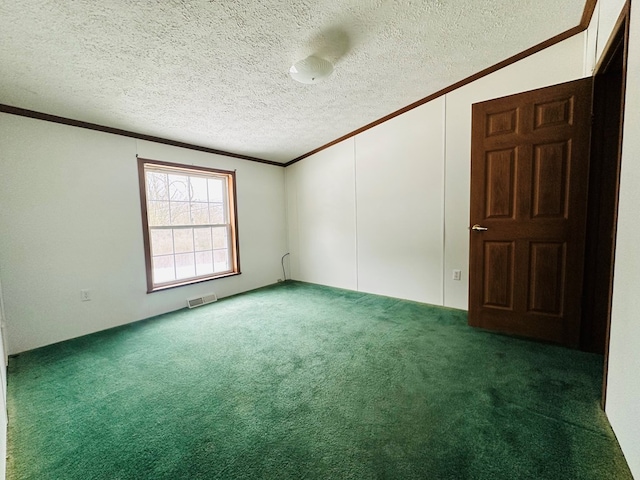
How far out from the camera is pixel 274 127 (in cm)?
326

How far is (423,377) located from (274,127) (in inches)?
121

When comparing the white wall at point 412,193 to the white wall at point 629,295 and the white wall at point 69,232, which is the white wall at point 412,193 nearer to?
the white wall at point 629,295

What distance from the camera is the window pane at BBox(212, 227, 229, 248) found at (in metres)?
3.85

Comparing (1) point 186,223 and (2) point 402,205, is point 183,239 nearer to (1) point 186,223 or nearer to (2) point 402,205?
(1) point 186,223

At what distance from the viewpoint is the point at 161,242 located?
10.7 feet

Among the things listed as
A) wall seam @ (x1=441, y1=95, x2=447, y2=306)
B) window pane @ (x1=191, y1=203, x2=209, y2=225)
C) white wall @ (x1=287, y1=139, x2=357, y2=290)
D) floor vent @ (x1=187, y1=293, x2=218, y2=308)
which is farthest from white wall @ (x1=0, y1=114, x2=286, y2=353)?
wall seam @ (x1=441, y1=95, x2=447, y2=306)

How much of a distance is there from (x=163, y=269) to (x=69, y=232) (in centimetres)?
100

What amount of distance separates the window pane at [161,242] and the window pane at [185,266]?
158mm

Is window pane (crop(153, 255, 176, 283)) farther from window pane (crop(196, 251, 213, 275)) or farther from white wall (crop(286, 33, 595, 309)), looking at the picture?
white wall (crop(286, 33, 595, 309))

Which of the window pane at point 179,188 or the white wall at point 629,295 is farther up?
the window pane at point 179,188

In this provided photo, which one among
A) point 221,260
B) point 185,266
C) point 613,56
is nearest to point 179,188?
point 185,266

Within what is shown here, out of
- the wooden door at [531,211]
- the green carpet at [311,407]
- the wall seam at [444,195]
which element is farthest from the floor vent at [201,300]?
the wooden door at [531,211]

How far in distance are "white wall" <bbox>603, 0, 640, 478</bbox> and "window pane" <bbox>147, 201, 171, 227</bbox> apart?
396cm

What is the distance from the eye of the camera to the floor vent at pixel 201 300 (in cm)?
341
